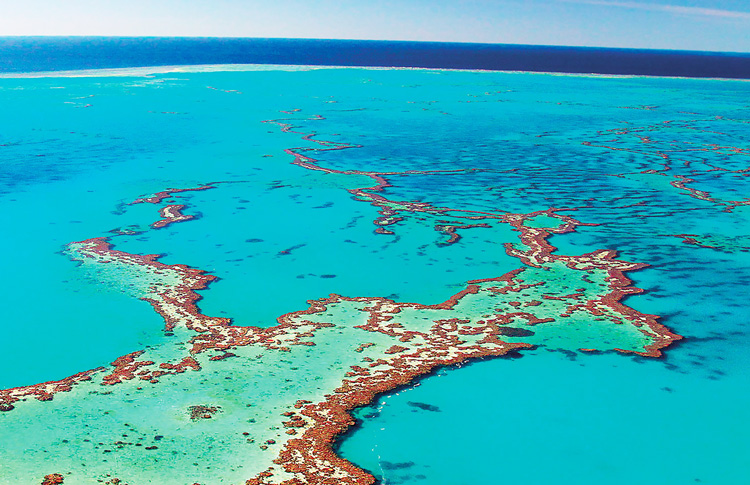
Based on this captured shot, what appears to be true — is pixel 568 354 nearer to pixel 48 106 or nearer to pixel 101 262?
pixel 101 262

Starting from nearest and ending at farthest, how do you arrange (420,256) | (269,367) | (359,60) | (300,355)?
(269,367)
(300,355)
(420,256)
(359,60)

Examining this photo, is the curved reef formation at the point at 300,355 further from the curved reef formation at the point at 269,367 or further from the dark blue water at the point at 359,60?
the dark blue water at the point at 359,60

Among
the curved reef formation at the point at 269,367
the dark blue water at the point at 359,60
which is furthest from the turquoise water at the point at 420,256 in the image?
the dark blue water at the point at 359,60

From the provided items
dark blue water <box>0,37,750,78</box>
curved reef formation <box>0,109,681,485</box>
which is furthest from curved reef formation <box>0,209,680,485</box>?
dark blue water <box>0,37,750,78</box>

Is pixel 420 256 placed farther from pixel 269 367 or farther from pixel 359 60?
pixel 359 60

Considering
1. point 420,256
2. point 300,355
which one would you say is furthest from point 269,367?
point 420,256

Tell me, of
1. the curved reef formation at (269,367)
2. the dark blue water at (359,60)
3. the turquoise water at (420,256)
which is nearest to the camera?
the curved reef formation at (269,367)

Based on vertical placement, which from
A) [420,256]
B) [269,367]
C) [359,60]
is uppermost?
[359,60]

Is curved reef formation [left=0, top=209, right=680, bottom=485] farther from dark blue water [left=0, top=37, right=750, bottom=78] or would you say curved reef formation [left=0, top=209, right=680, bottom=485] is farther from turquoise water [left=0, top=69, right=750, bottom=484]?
dark blue water [left=0, top=37, right=750, bottom=78]

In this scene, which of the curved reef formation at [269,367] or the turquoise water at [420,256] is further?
the turquoise water at [420,256]
